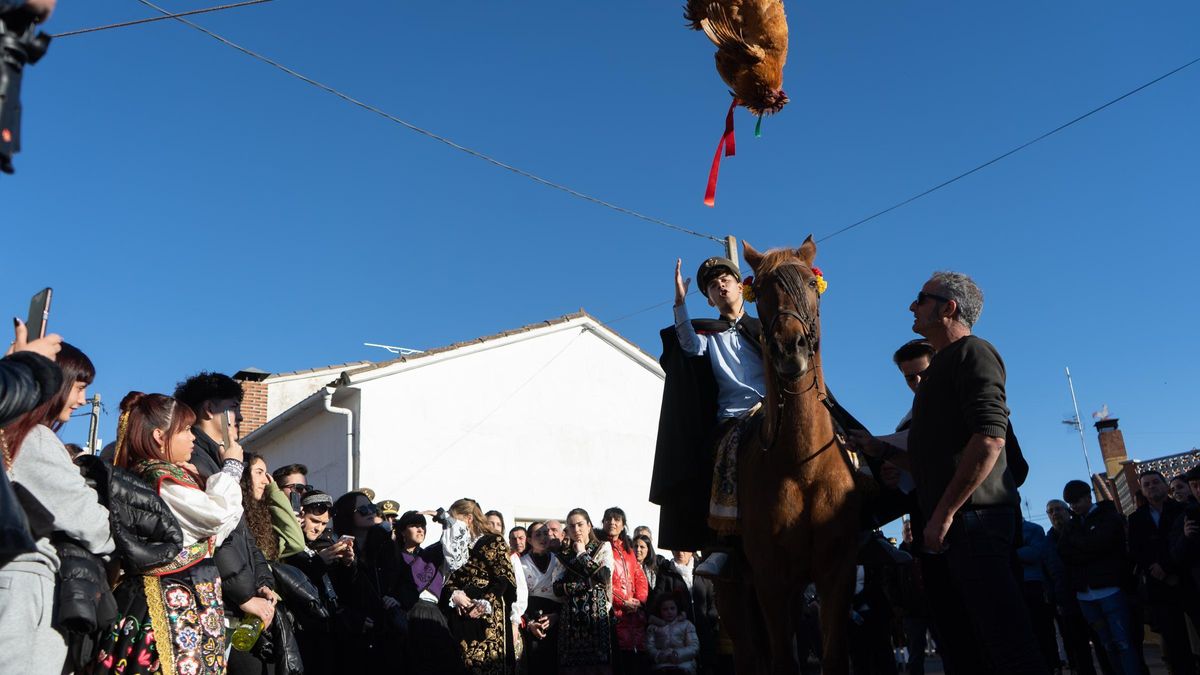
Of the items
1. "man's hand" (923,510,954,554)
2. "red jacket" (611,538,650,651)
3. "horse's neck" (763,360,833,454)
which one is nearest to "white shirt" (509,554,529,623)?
"red jacket" (611,538,650,651)

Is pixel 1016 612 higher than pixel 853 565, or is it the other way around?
pixel 853 565

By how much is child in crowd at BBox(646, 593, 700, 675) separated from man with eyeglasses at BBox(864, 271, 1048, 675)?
5.21 meters

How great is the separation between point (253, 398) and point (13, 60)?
23.1 meters

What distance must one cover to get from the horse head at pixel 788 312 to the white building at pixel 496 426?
14.9 meters

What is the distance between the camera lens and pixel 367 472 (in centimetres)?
1911

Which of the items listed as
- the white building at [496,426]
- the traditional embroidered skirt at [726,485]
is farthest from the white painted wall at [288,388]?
the traditional embroidered skirt at [726,485]

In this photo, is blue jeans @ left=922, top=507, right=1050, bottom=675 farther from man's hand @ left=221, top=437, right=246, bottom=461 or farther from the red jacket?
the red jacket

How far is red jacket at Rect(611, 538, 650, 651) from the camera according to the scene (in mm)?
10008

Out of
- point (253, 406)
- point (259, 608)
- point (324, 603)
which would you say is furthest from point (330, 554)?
point (253, 406)

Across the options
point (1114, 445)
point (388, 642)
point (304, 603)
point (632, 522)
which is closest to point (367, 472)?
point (632, 522)

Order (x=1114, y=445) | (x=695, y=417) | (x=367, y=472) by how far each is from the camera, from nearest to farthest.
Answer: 1. (x=695, y=417)
2. (x=367, y=472)
3. (x=1114, y=445)

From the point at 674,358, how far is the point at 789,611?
1927 mm

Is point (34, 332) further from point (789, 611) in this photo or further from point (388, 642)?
point (388, 642)

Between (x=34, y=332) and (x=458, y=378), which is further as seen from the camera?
(x=458, y=378)
